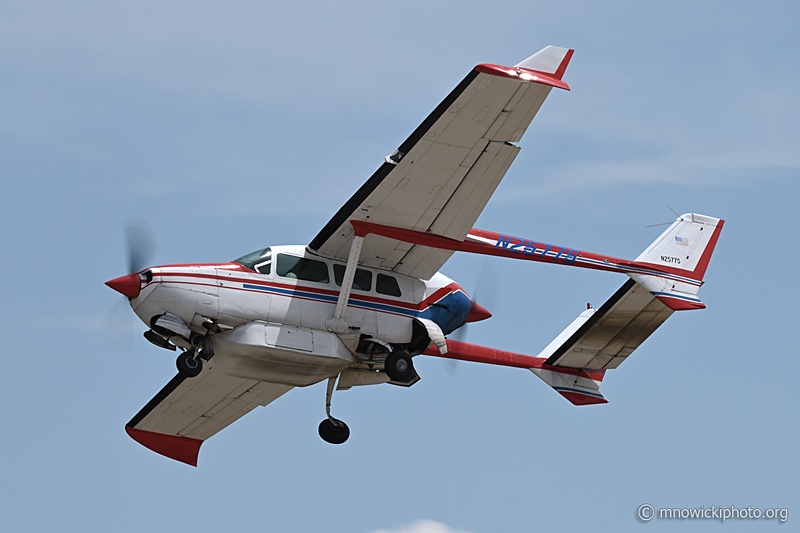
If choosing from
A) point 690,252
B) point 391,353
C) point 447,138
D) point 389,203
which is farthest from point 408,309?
point 690,252

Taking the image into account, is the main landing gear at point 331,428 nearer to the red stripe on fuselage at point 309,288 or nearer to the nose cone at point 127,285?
the red stripe on fuselage at point 309,288

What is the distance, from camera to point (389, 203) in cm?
2480

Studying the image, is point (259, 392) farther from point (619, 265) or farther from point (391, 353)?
point (619, 265)

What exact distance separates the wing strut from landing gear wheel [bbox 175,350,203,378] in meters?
3.21

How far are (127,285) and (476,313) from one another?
29.2 feet

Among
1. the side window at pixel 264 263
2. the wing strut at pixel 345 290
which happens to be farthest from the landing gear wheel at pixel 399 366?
the side window at pixel 264 263

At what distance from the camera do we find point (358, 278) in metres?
26.4

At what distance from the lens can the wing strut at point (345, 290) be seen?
25109 millimetres

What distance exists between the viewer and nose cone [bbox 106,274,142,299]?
23906 mm

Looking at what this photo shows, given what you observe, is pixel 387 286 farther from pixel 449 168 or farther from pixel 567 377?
pixel 567 377

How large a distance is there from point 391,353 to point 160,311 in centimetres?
566

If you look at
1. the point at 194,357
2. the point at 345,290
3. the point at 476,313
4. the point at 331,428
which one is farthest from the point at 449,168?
the point at 331,428

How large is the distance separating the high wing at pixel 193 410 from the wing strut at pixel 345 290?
5.27 metres

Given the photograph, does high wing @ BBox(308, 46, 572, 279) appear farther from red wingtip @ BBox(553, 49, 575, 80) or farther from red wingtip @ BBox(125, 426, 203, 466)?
red wingtip @ BBox(125, 426, 203, 466)
